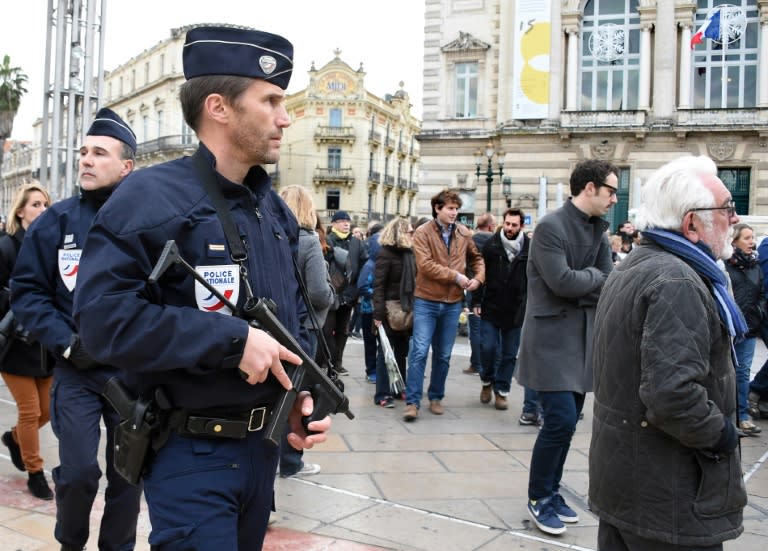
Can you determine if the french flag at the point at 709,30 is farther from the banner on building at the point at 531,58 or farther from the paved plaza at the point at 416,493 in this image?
the paved plaza at the point at 416,493

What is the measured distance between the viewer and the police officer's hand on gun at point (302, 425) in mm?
2395

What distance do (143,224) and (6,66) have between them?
48.6 meters

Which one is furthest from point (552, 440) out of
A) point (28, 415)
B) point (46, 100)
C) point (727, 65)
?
point (727, 65)

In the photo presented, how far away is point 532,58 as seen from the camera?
1085 inches

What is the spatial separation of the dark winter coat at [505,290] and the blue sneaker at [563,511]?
353 cm

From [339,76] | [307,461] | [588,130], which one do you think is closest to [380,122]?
[339,76]

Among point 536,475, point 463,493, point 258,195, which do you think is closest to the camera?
point 258,195

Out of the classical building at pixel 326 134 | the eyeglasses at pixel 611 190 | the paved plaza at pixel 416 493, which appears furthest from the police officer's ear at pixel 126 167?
the classical building at pixel 326 134

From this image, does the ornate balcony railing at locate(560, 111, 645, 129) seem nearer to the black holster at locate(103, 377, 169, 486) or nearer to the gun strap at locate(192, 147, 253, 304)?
the gun strap at locate(192, 147, 253, 304)

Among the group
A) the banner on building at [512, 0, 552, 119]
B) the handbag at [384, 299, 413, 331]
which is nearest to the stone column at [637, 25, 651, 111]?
the banner on building at [512, 0, 552, 119]

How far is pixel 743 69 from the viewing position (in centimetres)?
2719

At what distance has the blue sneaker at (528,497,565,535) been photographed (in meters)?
4.46

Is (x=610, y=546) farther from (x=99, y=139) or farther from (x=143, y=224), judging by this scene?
(x=99, y=139)

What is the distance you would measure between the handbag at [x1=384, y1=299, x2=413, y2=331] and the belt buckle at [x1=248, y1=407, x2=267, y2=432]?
5.58m
